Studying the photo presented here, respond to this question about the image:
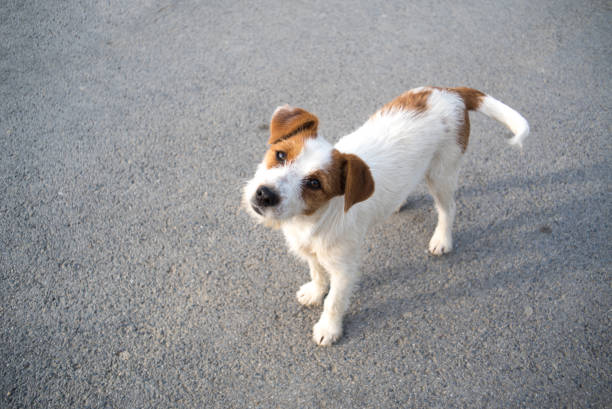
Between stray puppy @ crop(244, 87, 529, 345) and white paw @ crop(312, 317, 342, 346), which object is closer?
stray puppy @ crop(244, 87, 529, 345)

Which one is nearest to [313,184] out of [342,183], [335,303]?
[342,183]

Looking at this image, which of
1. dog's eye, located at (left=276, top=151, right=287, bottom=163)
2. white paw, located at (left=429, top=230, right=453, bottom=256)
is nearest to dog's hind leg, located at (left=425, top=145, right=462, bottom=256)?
white paw, located at (left=429, top=230, right=453, bottom=256)

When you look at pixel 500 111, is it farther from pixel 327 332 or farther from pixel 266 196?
pixel 327 332

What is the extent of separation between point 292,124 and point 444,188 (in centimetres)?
146

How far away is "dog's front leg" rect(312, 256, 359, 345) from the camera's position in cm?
258

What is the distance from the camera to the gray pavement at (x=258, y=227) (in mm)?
2672

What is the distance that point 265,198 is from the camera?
1998 millimetres

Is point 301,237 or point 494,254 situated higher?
point 301,237

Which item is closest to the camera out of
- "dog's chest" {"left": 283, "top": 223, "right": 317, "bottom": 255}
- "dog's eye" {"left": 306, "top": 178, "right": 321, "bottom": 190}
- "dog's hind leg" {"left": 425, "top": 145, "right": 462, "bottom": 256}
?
"dog's eye" {"left": 306, "top": 178, "right": 321, "bottom": 190}

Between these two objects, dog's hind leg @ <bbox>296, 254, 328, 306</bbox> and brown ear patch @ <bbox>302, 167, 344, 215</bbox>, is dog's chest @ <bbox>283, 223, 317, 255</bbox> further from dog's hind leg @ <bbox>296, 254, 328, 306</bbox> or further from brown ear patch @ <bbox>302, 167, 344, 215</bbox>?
dog's hind leg @ <bbox>296, 254, 328, 306</bbox>

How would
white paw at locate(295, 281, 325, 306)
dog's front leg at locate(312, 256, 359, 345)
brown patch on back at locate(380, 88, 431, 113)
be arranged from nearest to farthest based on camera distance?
dog's front leg at locate(312, 256, 359, 345) → brown patch on back at locate(380, 88, 431, 113) → white paw at locate(295, 281, 325, 306)

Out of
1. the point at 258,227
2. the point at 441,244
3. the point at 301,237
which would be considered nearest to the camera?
the point at 301,237

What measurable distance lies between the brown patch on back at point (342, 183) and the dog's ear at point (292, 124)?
0.76ft

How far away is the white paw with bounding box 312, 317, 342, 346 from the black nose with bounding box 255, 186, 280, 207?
3.96 ft
